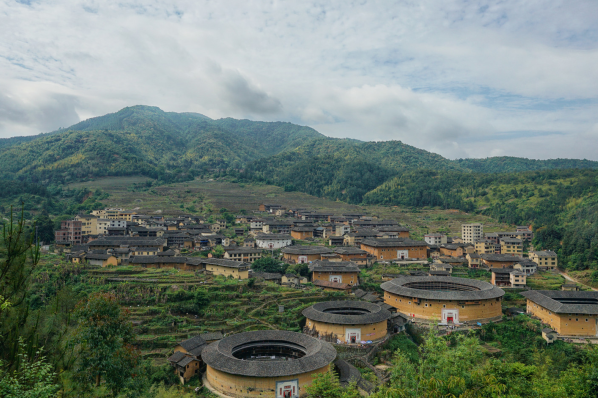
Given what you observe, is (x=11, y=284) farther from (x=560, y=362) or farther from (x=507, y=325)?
(x=507, y=325)

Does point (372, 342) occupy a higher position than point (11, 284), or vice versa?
point (11, 284)

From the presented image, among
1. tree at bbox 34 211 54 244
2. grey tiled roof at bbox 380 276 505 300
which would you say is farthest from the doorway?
tree at bbox 34 211 54 244

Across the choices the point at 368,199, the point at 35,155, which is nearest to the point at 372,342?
the point at 368,199

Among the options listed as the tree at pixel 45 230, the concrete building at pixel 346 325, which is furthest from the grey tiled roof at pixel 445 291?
the tree at pixel 45 230

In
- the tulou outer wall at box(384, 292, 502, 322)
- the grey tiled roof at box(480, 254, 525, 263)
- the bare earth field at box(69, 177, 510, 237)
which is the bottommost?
the tulou outer wall at box(384, 292, 502, 322)

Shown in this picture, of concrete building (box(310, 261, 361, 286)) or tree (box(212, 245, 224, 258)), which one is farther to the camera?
tree (box(212, 245, 224, 258))

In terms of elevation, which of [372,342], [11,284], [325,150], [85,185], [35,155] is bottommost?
[372,342]

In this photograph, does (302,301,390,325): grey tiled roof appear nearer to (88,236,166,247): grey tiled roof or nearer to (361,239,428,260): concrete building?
(361,239,428,260): concrete building

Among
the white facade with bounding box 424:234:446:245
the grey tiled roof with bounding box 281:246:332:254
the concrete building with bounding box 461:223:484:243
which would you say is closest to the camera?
the grey tiled roof with bounding box 281:246:332:254
